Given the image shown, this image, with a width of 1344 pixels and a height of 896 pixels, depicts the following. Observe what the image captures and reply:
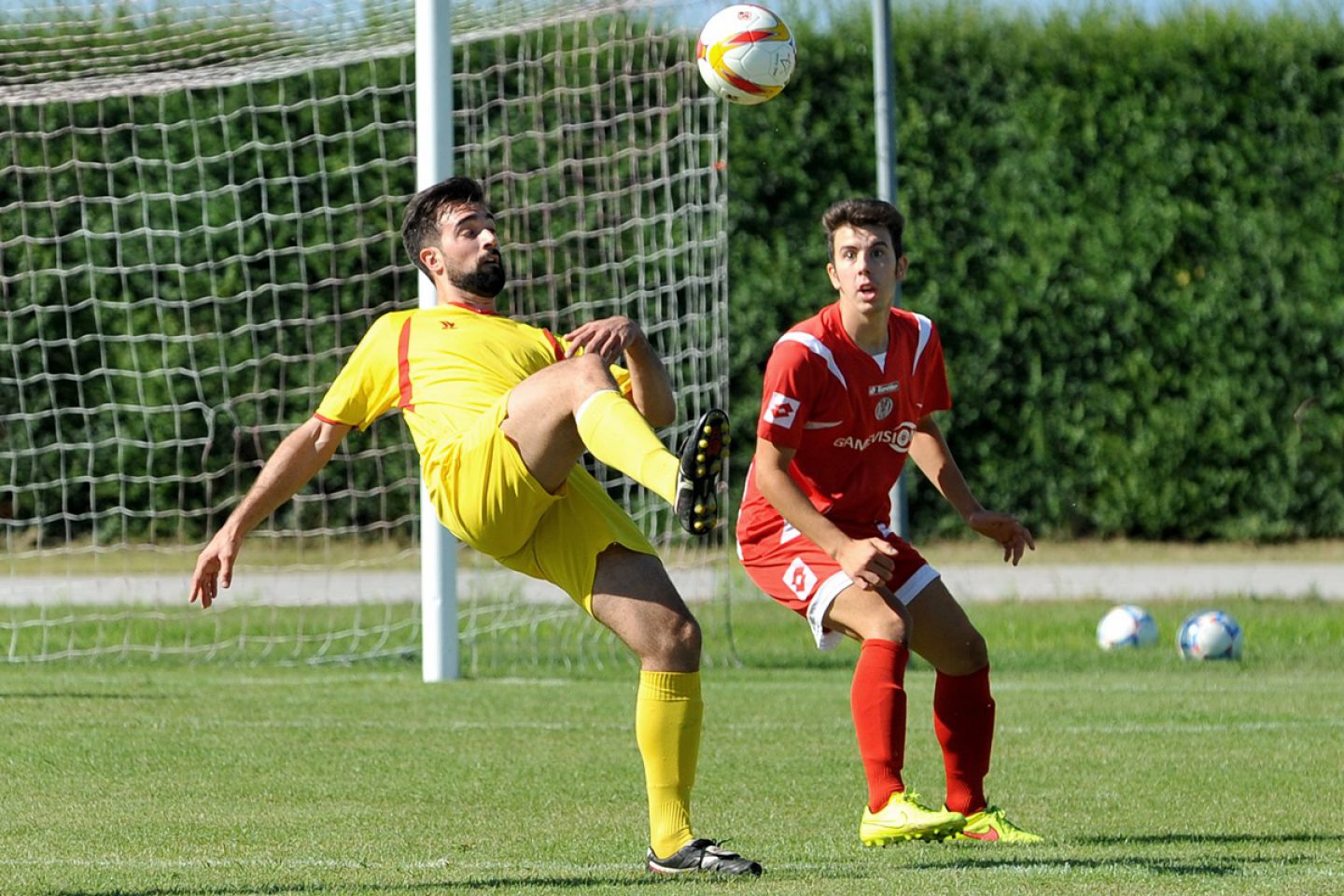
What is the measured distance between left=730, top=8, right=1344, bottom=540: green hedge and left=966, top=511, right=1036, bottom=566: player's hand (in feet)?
33.9

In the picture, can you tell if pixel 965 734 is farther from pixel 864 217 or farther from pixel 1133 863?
pixel 864 217

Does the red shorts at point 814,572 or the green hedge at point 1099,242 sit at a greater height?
the red shorts at point 814,572

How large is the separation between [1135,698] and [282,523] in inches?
347

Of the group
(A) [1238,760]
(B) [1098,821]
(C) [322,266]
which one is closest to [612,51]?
(C) [322,266]

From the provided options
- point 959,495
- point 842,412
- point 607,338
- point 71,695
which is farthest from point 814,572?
point 71,695

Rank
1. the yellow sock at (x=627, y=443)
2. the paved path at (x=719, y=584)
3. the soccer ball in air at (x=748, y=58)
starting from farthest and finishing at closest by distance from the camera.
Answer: the paved path at (x=719, y=584), the soccer ball in air at (x=748, y=58), the yellow sock at (x=627, y=443)

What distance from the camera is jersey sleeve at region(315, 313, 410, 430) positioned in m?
5.71

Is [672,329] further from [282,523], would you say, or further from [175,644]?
[282,523]

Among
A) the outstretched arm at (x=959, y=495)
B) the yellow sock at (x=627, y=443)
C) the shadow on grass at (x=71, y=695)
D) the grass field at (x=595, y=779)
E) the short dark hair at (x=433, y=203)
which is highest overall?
the short dark hair at (x=433, y=203)

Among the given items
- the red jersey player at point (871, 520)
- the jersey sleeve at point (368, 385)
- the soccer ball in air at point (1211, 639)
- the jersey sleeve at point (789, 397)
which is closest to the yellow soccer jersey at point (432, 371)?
the jersey sleeve at point (368, 385)

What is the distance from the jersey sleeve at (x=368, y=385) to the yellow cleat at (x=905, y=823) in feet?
6.23

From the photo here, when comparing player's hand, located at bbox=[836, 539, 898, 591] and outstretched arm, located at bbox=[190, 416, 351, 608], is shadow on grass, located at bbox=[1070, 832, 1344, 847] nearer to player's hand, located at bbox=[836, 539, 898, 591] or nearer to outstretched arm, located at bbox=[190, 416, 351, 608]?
player's hand, located at bbox=[836, 539, 898, 591]

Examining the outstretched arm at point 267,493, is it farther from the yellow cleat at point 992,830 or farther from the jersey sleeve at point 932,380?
the yellow cleat at point 992,830

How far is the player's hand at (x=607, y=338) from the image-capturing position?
5.14m
